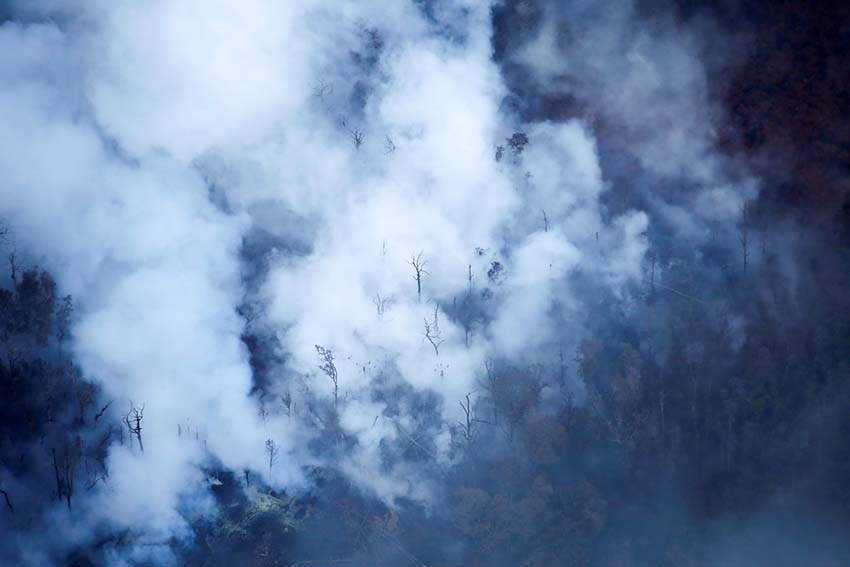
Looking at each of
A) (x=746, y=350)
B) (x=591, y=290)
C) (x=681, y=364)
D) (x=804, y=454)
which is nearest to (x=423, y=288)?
(x=591, y=290)

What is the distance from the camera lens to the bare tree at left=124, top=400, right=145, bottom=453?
116 ft

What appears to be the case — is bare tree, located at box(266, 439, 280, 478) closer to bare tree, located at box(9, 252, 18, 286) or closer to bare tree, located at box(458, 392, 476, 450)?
bare tree, located at box(458, 392, 476, 450)

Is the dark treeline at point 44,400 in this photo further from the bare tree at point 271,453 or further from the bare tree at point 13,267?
the bare tree at point 271,453

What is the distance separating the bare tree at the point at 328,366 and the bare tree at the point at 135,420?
28.3ft

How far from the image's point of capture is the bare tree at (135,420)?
35.3 meters

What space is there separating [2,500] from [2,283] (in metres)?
10.0

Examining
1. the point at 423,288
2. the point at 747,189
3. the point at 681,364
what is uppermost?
the point at 747,189

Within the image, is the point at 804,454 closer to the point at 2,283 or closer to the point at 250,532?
the point at 250,532

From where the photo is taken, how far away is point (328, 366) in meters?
37.7

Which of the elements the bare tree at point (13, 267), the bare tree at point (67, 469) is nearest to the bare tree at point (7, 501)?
the bare tree at point (67, 469)

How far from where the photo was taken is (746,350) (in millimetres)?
36844

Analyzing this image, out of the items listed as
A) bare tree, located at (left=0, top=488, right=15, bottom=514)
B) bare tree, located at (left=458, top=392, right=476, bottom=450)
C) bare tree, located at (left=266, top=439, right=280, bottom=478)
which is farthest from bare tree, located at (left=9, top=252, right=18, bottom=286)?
bare tree, located at (left=458, top=392, right=476, bottom=450)

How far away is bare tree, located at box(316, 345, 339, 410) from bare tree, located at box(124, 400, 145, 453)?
863 cm

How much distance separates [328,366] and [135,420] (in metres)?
9.37
